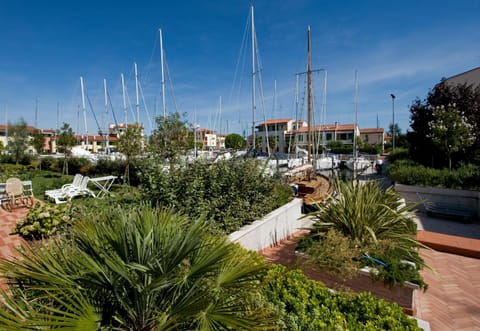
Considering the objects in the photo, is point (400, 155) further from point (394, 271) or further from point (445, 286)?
point (394, 271)

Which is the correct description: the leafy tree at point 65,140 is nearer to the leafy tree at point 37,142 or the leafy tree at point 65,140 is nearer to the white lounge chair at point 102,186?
the white lounge chair at point 102,186

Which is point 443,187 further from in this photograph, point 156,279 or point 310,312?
point 156,279

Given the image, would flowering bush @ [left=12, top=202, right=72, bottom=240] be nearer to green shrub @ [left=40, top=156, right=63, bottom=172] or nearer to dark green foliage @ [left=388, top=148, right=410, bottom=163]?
green shrub @ [left=40, top=156, right=63, bottom=172]

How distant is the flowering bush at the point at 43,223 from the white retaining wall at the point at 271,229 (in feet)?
8.94

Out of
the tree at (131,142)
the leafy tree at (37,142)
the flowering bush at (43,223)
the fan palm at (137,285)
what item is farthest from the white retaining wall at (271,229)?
the leafy tree at (37,142)

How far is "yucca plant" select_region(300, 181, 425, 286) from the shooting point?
11.8ft

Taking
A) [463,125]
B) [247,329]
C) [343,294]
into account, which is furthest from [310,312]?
[463,125]

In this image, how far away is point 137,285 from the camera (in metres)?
1.78

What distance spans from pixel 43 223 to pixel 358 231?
5.04m

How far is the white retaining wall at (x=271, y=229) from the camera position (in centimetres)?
458

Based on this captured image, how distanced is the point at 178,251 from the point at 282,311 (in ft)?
3.56

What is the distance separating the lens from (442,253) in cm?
527

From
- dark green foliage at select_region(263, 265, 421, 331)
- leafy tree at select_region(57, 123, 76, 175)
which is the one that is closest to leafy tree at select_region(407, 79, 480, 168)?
dark green foliage at select_region(263, 265, 421, 331)

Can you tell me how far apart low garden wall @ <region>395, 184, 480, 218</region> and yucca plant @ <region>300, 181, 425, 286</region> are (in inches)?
204
